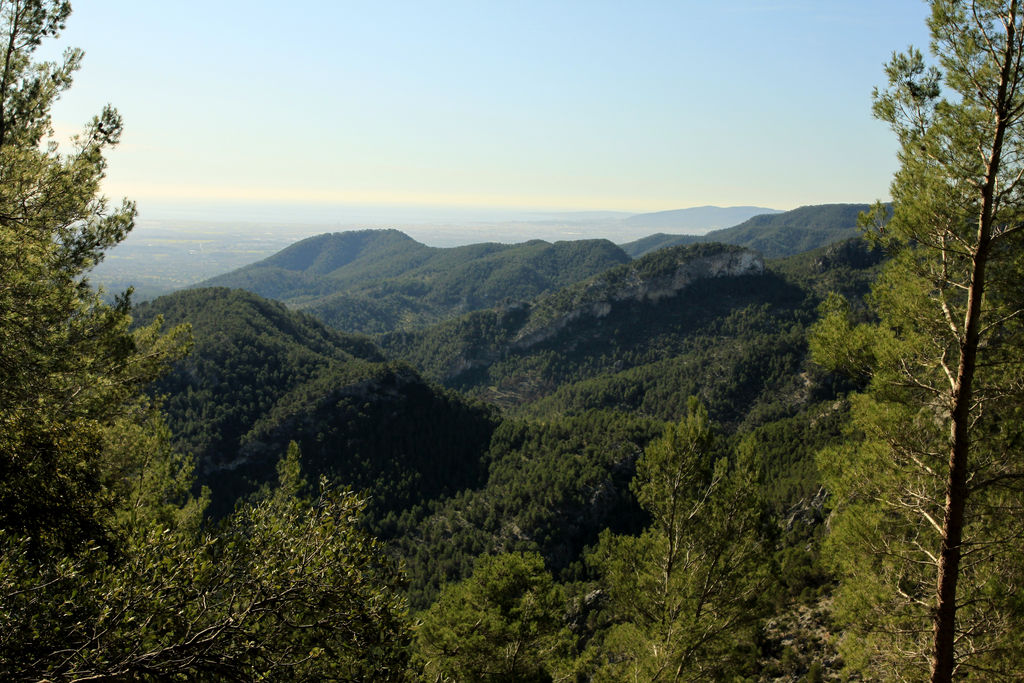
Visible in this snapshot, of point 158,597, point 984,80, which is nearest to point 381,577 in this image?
point 158,597

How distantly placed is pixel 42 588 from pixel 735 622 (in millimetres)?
12850

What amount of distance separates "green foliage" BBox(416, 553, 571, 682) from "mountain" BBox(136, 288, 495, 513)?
6421cm

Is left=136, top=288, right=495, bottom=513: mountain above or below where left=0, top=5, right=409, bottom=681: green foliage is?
below

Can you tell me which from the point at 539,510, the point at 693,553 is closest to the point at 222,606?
the point at 693,553

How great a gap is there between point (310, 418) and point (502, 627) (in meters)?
79.2

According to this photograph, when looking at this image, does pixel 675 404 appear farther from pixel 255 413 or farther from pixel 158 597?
pixel 158 597

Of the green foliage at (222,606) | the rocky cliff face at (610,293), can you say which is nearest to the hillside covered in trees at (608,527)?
the green foliage at (222,606)

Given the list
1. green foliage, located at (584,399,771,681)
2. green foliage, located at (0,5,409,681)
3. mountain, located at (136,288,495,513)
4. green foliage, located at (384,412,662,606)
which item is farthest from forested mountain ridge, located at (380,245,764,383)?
green foliage, located at (0,5,409,681)

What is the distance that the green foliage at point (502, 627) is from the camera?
1206 centimetres

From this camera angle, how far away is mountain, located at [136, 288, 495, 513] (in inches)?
3086

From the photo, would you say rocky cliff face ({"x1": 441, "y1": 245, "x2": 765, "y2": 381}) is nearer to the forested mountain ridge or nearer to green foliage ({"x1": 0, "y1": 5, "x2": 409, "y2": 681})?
the forested mountain ridge

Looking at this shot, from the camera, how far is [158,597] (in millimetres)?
4809

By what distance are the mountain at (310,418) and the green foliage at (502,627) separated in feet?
211

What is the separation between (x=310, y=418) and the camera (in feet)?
277
